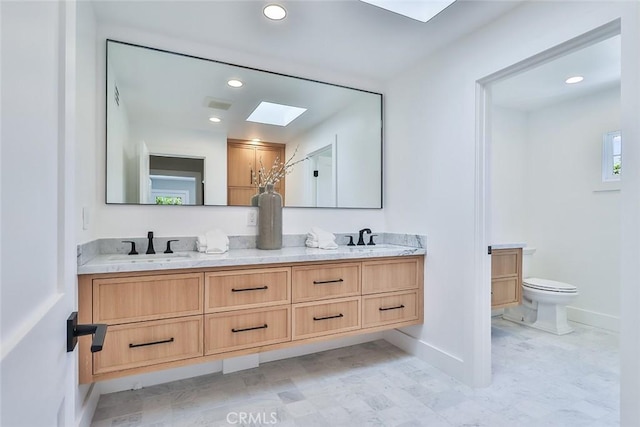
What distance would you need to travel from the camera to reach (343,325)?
226 centimetres

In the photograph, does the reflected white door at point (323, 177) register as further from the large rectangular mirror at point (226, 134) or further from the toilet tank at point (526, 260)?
the toilet tank at point (526, 260)

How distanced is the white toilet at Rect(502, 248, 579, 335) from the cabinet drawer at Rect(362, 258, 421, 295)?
151cm

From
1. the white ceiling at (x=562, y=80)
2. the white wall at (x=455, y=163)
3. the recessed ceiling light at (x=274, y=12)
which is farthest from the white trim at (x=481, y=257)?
the recessed ceiling light at (x=274, y=12)

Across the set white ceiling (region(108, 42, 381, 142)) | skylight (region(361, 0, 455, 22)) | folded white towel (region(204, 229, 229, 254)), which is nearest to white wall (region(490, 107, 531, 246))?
white ceiling (region(108, 42, 381, 142))

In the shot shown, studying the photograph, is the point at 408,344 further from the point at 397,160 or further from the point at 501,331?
the point at 397,160

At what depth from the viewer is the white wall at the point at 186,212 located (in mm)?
2074

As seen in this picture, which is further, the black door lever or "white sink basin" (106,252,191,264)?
"white sink basin" (106,252,191,264)

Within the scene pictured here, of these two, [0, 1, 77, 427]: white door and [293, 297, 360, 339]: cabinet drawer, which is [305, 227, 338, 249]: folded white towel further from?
[0, 1, 77, 427]: white door

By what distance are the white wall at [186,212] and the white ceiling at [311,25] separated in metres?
0.06

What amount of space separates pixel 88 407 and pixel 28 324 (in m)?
1.74

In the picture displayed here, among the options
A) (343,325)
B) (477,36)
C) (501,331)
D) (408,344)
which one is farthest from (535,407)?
(477,36)

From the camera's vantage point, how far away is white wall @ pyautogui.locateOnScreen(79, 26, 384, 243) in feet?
6.81

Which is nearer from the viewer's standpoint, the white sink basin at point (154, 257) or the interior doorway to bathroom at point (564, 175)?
the white sink basin at point (154, 257)

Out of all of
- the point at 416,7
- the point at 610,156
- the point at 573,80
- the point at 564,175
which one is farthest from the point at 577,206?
the point at 416,7
